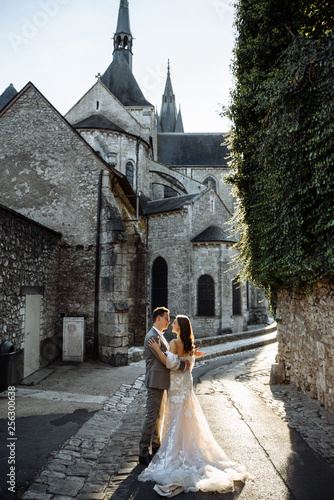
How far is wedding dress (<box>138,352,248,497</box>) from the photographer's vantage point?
3014 millimetres

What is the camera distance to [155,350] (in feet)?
12.6

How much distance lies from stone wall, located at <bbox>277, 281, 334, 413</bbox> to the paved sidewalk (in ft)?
1.04

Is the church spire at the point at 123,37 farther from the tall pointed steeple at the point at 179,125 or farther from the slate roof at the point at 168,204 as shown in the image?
the slate roof at the point at 168,204

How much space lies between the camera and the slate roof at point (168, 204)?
19109 millimetres

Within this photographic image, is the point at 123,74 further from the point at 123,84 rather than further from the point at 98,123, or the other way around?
the point at 98,123

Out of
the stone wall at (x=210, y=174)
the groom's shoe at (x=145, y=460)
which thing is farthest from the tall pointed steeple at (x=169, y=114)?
the groom's shoe at (x=145, y=460)

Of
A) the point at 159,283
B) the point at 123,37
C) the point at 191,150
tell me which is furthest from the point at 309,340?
the point at 123,37

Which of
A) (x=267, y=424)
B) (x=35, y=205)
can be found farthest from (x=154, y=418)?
(x=35, y=205)

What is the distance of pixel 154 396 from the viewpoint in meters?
3.80

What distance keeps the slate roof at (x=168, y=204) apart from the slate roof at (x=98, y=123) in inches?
189

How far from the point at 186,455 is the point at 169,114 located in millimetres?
46149

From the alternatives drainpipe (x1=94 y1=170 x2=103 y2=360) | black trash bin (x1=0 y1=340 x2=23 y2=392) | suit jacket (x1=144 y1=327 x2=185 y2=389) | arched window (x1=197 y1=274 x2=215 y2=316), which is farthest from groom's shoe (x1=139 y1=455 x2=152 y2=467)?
arched window (x1=197 y1=274 x2=215 y2=316)

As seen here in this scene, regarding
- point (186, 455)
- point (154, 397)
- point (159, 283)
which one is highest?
point (159, 283)

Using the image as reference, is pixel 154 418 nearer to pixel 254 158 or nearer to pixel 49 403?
pixel 49 403
